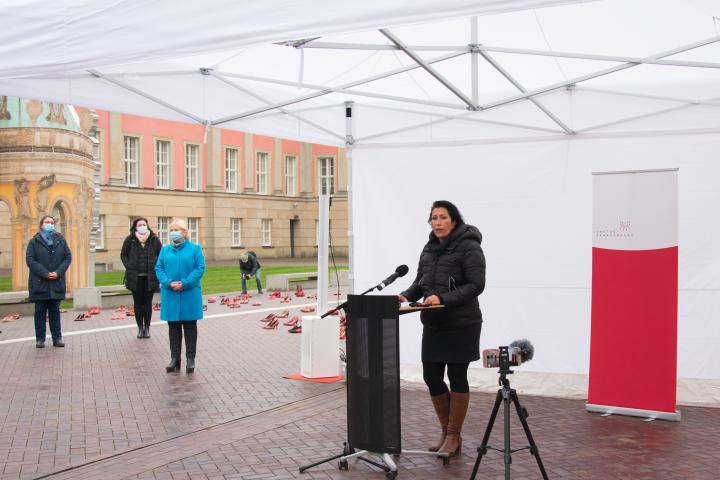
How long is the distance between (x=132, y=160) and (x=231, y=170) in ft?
25.7

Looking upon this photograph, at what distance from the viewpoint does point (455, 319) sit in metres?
6.15

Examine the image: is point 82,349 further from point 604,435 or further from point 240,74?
point 604,435

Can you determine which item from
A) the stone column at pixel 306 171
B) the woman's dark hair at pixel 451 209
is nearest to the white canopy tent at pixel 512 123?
the woman's dark hair at pixel 451 209

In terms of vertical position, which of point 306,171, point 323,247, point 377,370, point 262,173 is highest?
point 306,171

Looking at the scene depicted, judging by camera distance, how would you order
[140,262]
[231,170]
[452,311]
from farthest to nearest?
[231,170] < [140,262] < [452,311]

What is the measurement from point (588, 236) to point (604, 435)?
2.46 meters

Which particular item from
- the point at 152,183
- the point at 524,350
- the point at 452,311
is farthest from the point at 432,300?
the point at 152,183

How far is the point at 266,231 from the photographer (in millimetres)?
55438

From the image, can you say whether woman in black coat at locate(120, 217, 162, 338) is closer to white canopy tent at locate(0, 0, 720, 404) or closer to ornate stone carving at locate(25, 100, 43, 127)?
white canopy tent at locate(0, 0, 720, 404)

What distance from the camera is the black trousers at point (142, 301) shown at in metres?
13.3

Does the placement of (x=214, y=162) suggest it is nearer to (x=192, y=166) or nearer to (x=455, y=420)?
(x=192, y=166)

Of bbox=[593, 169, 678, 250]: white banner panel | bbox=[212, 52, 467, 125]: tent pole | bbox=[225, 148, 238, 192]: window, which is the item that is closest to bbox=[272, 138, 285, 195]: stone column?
bbox=[225, 148, 238, 192]: window

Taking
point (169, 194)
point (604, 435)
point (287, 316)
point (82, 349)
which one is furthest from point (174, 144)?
point (604, 435)

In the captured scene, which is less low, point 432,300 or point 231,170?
point 231,170
